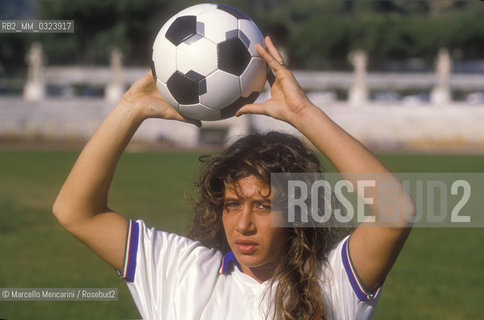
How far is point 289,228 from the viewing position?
7.58ft

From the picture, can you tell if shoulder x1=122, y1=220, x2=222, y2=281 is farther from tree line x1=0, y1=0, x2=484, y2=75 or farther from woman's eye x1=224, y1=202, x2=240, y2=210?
tree line x1=0, y1=0, x2=484, y2=75

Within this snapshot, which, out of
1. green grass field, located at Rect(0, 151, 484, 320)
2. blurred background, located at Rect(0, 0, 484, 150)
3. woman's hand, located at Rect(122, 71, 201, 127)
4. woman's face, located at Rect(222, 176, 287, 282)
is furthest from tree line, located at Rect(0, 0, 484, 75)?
woman's face, located at Rect(222, 176, 287, 282)

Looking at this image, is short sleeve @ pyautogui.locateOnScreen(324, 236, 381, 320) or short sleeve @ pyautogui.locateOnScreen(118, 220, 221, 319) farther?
short sleeve @ pyautogui.locateOnScreen(118, 220, 221, 319)

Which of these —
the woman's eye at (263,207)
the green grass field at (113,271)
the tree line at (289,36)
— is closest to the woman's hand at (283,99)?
the woman's eye at (263,207)

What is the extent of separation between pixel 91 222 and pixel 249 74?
869 millimetres

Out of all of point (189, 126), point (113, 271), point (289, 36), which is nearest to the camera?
point (113, 271)

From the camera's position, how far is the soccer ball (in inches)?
107

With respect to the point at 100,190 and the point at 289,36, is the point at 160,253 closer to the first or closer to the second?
the point at 100,190

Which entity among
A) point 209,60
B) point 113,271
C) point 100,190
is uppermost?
point 209,60

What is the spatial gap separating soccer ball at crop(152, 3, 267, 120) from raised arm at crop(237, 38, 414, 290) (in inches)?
21.4

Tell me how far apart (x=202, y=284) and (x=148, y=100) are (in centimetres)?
70

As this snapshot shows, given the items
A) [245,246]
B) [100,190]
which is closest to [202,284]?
[245,246]

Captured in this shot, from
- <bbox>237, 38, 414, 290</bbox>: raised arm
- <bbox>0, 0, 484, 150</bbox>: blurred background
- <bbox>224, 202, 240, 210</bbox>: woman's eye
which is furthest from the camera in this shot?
<bbox>0, 0, 484, 150</bbox>: blurred background

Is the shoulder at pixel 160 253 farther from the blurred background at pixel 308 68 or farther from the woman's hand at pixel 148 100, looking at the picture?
the blurred background at pixel 308 68
